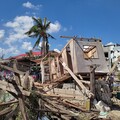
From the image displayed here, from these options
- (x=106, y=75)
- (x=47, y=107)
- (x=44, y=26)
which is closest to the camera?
(x=47, y=107)

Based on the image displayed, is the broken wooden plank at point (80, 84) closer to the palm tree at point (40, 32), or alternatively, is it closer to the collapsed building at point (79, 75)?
the collapsed building at point (79, 75)

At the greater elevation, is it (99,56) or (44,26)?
(44,26)

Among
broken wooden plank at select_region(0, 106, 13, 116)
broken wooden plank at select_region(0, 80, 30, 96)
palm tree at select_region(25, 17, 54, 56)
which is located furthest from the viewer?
palm tree at select_region(25, 17, 54, 56)

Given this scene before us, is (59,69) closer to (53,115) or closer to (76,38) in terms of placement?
(76,38)

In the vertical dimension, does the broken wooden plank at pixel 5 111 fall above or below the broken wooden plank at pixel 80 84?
below

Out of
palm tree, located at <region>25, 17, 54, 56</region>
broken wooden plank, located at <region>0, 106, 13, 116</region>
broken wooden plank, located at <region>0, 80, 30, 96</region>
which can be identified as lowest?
broken wooden plank, located at <region>0, 106, 13, 116</region>

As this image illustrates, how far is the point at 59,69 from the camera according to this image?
1850 centimetres

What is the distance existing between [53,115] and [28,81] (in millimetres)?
2035

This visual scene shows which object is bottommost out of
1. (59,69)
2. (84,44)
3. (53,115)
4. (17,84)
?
(53,115)

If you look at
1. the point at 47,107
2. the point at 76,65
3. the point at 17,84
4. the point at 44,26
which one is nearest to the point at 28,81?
the point at 17,84

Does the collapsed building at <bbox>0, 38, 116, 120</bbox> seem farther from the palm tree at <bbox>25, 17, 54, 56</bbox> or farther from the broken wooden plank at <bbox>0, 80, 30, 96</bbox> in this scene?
the palm tree at <bbox>25, 17, 54, 56</bbox>

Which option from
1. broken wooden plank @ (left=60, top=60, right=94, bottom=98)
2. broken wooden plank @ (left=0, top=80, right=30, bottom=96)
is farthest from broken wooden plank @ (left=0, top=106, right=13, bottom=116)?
broken wooden plank @ (left=60, top=60, right=94, bottom=98)

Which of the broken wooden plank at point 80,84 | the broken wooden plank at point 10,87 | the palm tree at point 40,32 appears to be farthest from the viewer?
the palm tree at point 40,32

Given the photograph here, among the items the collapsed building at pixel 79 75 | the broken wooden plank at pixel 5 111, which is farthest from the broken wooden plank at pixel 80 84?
the broken wooden plank at pixel 5 111
